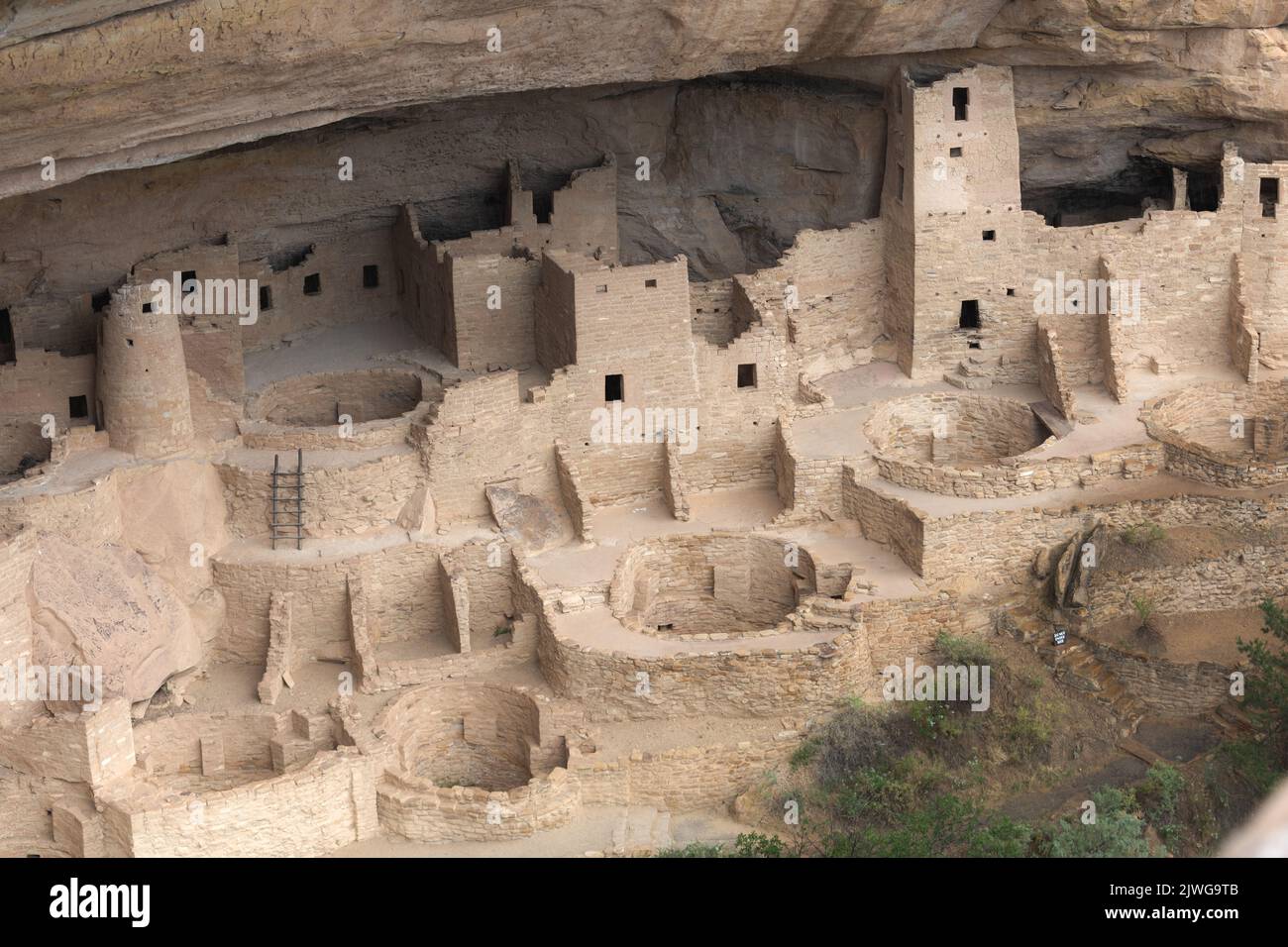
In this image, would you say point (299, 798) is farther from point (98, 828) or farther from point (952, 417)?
point (952, 417)

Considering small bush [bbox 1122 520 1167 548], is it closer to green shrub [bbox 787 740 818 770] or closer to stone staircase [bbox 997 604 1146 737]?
stone staircase [bbox 997 604 1146 737]

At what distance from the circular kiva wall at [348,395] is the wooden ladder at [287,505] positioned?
2.12 metres

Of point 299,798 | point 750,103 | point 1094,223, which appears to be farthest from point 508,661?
point 1094,223

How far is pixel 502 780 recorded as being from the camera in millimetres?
20938

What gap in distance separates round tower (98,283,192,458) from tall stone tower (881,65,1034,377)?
29.4 feet

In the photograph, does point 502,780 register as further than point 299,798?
Yes

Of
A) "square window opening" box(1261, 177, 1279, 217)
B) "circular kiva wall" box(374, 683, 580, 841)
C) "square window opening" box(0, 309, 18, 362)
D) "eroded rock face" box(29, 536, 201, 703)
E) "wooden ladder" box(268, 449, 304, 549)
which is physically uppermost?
"square window opening" box(1261, 177, 1279, 217)

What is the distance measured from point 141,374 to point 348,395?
3.15m

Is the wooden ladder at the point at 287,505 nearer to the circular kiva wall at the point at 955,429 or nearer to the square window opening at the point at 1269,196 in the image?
the circular kiva wall at the point at 955,429

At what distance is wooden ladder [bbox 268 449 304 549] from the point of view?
21.6 meters

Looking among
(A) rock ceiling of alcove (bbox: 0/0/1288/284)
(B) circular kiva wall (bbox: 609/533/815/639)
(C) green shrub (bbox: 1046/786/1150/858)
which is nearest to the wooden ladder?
(B) circular kiva wall (bbox: 609/533/815/639)

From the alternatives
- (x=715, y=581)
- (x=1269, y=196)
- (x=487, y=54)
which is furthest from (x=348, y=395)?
(x=1269, y=196)

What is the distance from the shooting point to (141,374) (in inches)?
850
